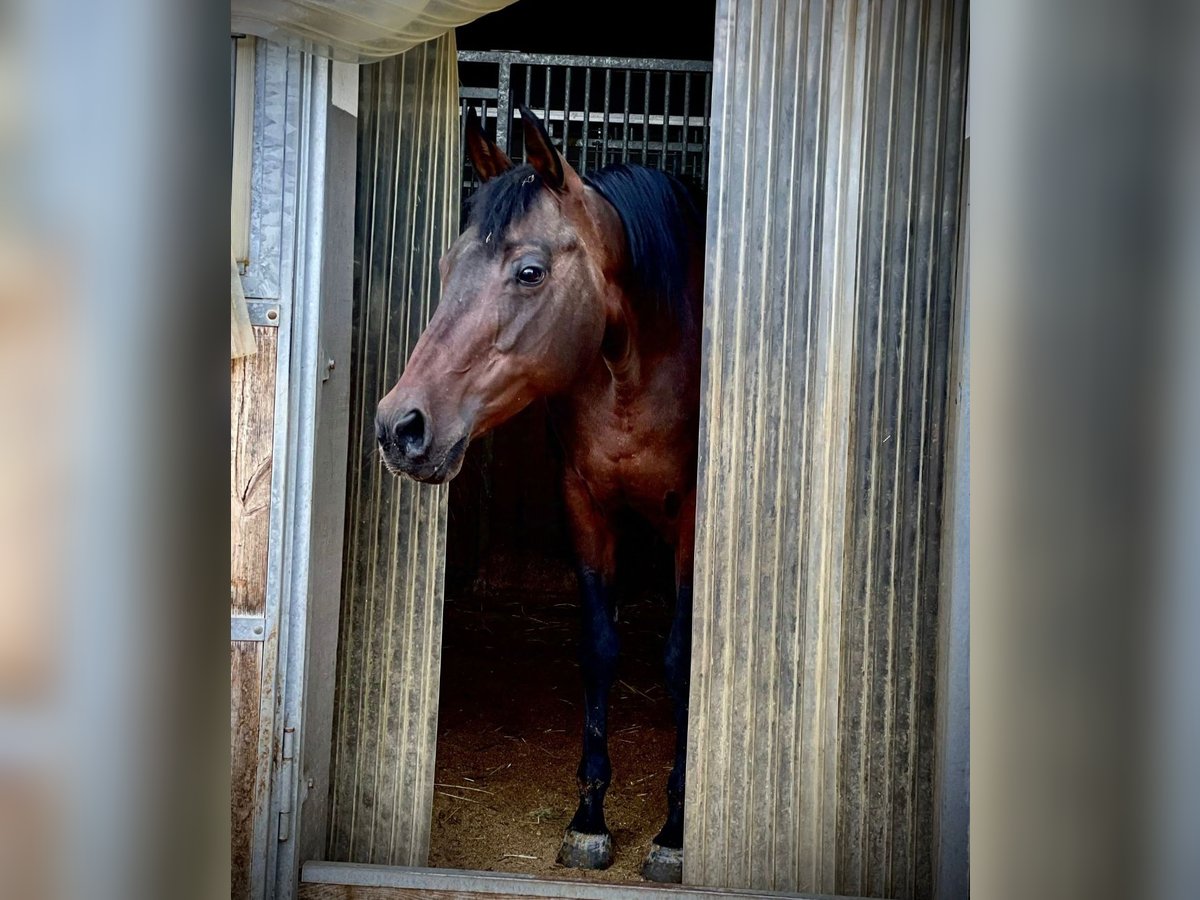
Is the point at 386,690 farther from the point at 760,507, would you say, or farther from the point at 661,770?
the point at 661,770

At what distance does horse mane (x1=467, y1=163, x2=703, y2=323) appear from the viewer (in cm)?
355

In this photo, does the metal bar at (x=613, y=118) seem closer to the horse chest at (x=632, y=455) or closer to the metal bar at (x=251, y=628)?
the horse chest at (x=632, y=455)

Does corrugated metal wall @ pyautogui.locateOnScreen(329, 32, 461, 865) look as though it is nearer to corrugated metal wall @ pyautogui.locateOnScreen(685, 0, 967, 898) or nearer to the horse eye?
the horse eye

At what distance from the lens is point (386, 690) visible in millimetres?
3285

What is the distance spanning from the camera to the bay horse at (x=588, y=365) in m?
3.08

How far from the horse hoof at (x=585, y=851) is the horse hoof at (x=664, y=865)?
140mm

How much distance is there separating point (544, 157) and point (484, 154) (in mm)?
302

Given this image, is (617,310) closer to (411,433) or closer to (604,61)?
(411,433)

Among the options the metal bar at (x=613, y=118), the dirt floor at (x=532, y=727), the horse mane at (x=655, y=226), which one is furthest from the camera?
the metal bar at (x=613, y=118)

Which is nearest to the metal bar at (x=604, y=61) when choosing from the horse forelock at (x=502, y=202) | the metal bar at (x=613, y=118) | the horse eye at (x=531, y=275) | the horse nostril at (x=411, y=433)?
the horse forelock at (x=502, y=202)

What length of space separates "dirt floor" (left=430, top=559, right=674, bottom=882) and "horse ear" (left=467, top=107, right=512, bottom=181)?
213 cm

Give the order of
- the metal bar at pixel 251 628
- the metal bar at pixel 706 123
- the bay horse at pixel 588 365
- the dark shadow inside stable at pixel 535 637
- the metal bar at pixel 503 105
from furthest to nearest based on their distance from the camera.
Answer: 1. the metal bar at pixel 503 105
2. the metal bar at pixel 706 123
3. the dark shadow inside stable at pixel 535 637
4. the bay horse at pixel 588 365
5. the metal bar at pixel 251 628
